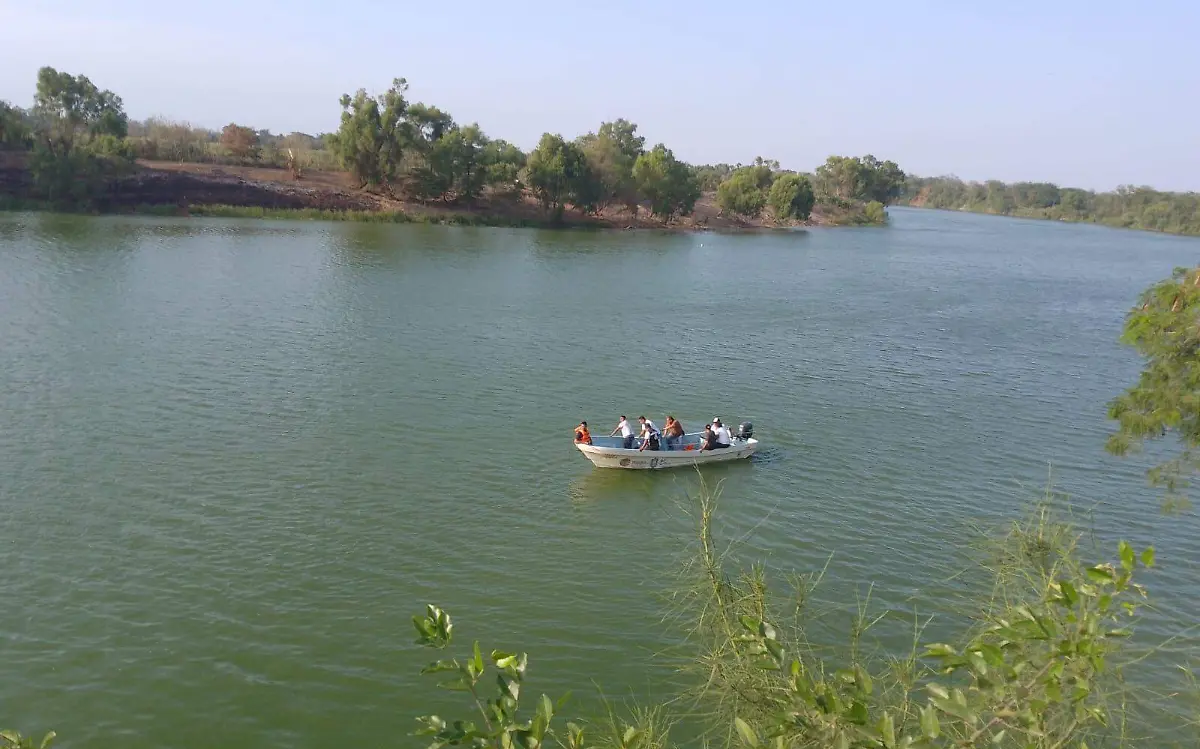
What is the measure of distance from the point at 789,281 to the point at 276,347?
131 feet

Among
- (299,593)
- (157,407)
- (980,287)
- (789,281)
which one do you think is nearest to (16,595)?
(299,593)

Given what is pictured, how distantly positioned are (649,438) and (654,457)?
1.83ft

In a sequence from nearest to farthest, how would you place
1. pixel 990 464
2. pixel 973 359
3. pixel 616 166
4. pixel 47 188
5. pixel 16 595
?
pixel 16 595
pixel 990 464
pixel 973 359
pixel 47 188
pixel 616 166

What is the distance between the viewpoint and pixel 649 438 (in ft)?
76.2

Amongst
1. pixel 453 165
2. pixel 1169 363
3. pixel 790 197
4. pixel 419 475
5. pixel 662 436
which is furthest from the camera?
pixel 790 197

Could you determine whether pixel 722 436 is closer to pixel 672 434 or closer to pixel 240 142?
pixel 672 434

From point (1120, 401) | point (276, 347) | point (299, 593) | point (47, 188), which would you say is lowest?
point (299, 593)

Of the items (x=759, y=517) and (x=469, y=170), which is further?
(x=469, y=170)

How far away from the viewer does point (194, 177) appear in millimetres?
76500

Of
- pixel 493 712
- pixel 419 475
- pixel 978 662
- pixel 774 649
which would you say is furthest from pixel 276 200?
pixel 978 662

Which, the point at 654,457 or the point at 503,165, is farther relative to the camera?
the point at 503,165

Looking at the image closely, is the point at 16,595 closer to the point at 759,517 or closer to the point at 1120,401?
the point at 759,517

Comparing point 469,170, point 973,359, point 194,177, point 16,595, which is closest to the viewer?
point 16,595

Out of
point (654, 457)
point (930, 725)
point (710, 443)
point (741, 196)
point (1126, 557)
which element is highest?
point (741, 196)
